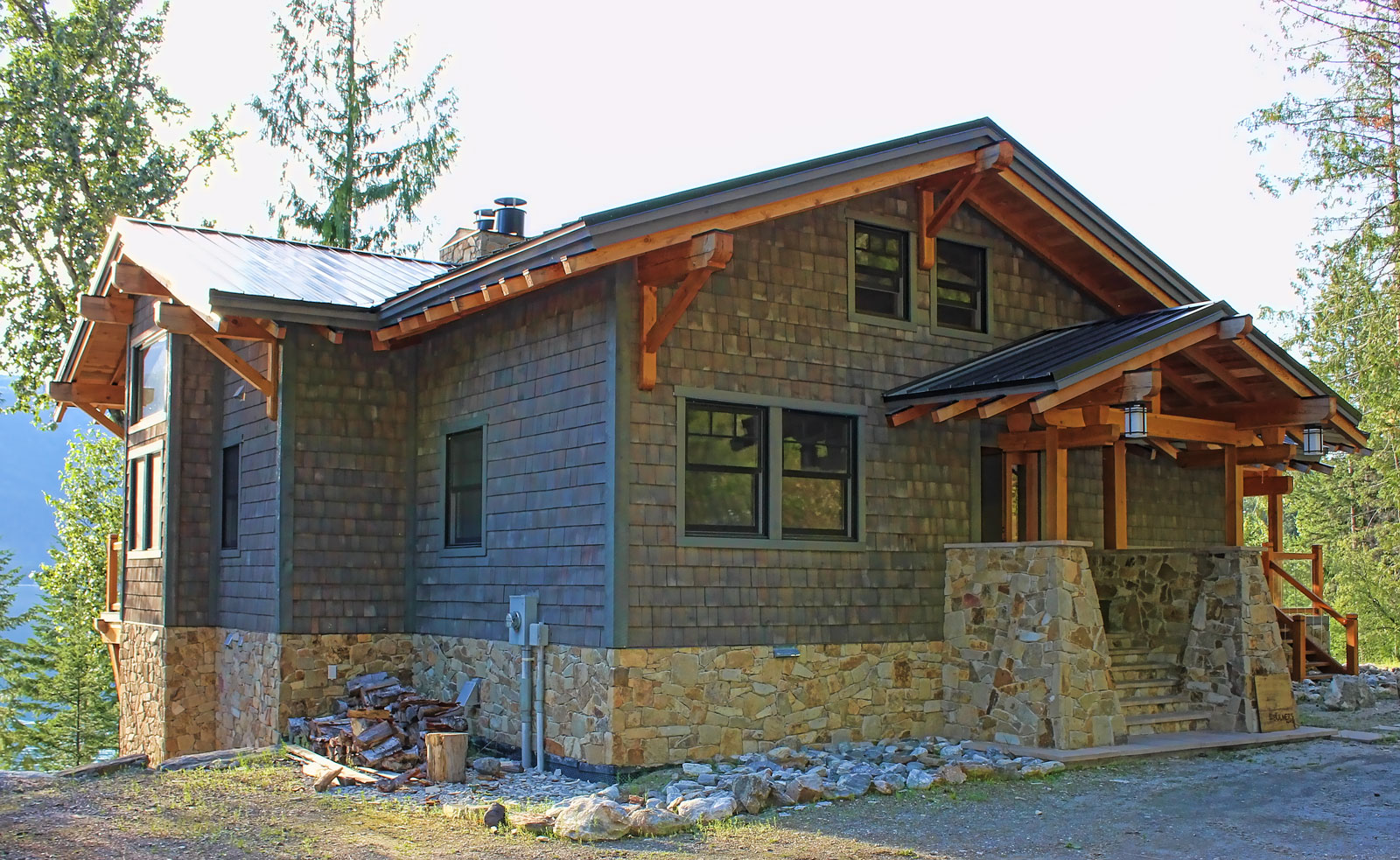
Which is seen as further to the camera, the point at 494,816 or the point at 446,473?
the point at 446,473

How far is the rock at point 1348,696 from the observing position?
1390 centimetres

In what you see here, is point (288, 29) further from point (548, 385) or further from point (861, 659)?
point (861, 659)

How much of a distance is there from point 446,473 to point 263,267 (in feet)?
10.9

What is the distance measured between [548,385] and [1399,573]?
21942 millimetres

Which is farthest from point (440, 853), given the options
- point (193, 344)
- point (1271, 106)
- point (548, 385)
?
point (1271, 106)

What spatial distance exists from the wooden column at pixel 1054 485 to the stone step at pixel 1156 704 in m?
1.92

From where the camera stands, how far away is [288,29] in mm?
28109

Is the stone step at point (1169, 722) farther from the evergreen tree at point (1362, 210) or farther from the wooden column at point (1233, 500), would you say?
the evergreen tree at point (1362, 210)

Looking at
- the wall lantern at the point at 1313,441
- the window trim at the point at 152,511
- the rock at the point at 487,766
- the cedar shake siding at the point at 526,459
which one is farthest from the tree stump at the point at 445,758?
the wall lantern at the point at 1313,441

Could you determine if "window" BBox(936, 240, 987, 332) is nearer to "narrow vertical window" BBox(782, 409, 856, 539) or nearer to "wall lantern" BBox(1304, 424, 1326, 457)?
"narrow vertical window" BBox(782, 409, 856, 539)

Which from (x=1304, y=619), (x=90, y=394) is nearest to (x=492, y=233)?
(x=90, y=394)

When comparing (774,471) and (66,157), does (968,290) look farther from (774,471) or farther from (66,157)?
(66,157)

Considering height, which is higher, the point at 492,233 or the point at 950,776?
the point at 492,233

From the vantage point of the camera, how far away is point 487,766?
9953mm
